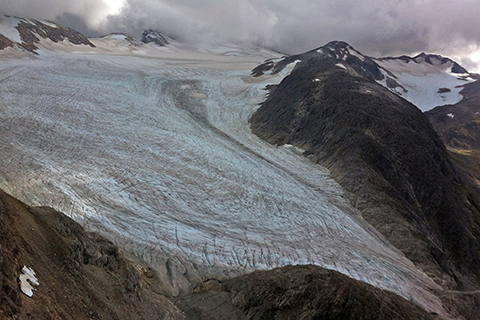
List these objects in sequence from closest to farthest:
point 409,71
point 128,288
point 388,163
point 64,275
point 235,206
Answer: point 64,275
point 128,288
point 235,206
point 388,163
point 409,71

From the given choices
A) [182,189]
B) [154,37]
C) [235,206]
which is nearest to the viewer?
[235,206]

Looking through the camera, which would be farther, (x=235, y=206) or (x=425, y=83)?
(x=425, y=83)

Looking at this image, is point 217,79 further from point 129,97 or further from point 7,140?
point 7,140

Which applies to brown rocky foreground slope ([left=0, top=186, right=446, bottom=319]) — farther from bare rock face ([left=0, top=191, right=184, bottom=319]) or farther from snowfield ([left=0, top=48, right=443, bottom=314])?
snowfield ([left=0, top=48, right=443, bottom=314])

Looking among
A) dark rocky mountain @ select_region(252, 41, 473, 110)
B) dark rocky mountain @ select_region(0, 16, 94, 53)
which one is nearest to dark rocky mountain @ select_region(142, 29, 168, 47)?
dark rocky mountain @ select_region(0, 16, 94, 53)

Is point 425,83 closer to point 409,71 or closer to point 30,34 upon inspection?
point 409,71

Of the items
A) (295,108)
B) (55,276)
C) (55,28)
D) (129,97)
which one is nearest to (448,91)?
(295,108)

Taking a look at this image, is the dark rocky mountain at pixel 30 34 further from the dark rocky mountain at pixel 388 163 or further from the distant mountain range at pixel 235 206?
the dark rocky mountain at pixel 388 163

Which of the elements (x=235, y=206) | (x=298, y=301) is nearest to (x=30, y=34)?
(x=235, y=206)
